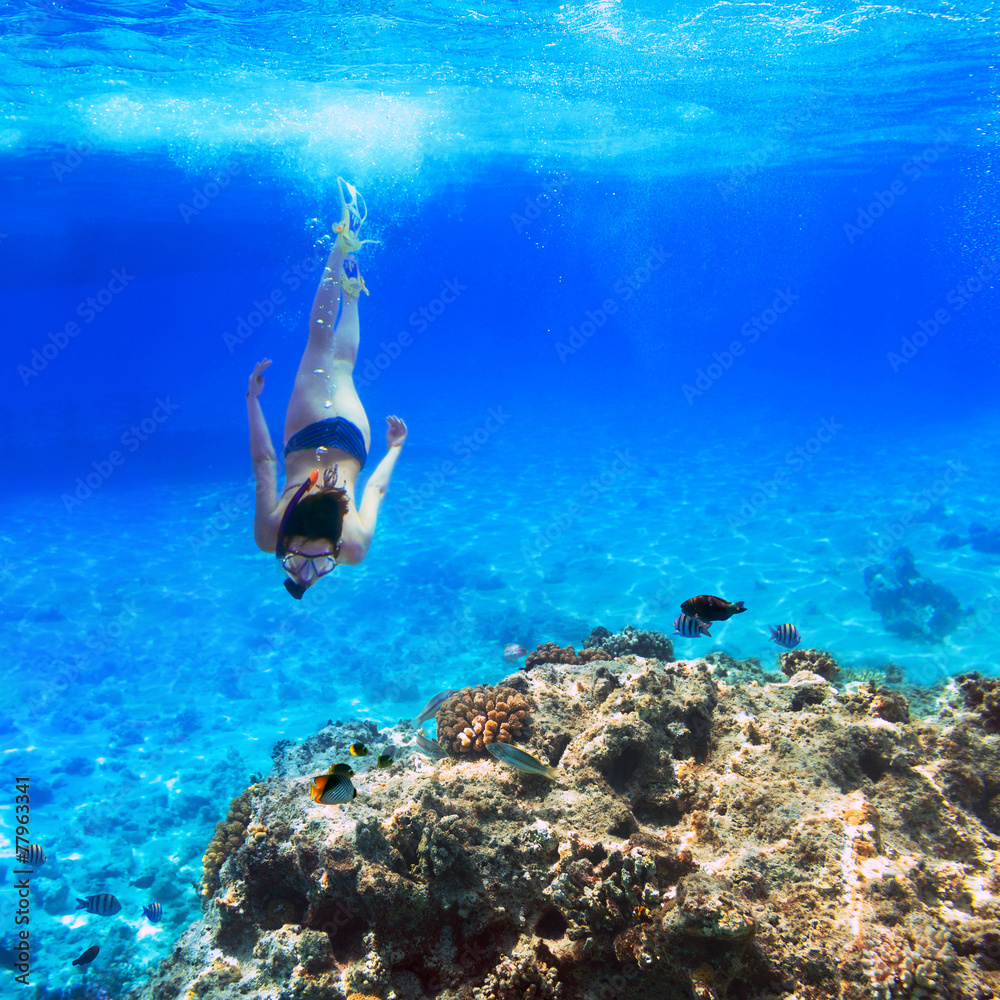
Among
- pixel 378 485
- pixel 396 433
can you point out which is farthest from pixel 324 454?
pixel 396 433

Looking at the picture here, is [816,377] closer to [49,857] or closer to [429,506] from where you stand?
[429,506]

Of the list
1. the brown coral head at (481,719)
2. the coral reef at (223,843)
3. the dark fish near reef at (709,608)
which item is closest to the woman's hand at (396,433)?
the dark fish near reef at (709,608)

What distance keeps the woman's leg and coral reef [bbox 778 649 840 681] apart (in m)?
5.61

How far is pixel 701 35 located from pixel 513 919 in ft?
75.9

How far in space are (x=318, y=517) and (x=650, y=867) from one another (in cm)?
272

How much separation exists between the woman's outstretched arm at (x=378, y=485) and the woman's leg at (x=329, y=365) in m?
0.24

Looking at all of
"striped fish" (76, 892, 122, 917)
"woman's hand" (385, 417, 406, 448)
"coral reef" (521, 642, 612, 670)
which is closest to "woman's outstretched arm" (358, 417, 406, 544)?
"woman's hand" (385, 417, 406, 448)

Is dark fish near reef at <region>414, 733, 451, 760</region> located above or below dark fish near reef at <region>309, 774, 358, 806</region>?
above

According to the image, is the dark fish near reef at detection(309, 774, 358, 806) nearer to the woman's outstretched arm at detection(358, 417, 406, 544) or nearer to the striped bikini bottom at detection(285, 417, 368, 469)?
the woman's outstretched arm at detection(358, 417, 406, 544)

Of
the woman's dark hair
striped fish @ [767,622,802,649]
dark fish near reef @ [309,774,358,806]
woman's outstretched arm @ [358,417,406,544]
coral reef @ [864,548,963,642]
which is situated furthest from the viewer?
coral reef @ [864,548,963,642]

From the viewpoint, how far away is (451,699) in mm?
5539

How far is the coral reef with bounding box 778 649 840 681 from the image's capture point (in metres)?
6.53

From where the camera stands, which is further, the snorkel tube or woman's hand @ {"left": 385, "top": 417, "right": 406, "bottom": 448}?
woman's hand @ {"left": 385, "top": 417, "right": 406, "bottom": 448}

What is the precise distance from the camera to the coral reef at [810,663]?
653cm
